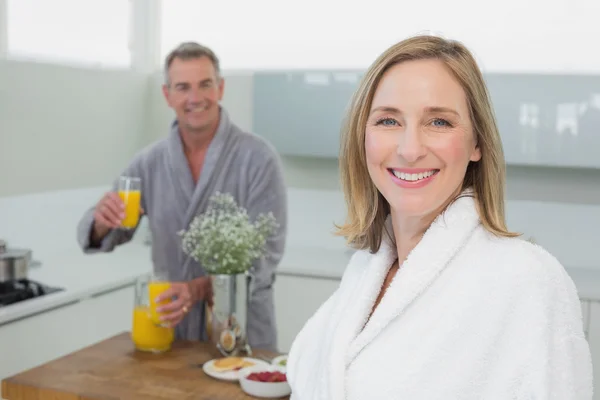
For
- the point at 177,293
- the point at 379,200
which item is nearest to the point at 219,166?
the point at 177,293

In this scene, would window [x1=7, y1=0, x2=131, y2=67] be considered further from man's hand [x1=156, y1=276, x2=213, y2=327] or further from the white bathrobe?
the white bathrobe

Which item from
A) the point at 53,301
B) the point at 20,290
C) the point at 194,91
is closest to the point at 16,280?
the point at 20,290

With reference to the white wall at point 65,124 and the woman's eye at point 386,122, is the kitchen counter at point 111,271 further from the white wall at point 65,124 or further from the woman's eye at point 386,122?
the woman's eye at point 386,122

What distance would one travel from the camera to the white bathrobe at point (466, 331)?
1048 millimetres

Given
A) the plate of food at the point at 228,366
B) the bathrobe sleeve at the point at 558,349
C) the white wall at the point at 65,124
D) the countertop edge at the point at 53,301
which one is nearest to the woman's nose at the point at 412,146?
the bathrobe sleeve at the point at 558,349

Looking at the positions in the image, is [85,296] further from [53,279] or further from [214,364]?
[214,364]

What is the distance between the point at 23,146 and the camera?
129 inches

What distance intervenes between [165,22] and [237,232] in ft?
8.83

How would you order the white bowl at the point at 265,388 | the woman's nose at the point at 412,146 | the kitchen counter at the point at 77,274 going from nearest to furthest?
1. the woman's nose at the point at 412,146
2. the white bowl at the point at 265,388
3. the kitchen counter at the point at 77,274

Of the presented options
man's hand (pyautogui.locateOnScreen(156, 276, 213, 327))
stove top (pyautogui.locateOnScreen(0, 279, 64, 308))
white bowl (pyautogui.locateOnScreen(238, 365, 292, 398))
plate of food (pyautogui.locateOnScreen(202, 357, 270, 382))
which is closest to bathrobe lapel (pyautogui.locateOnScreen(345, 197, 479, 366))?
white bowl (pyautogui.locateOnScreen(238, 365, 292, 398))

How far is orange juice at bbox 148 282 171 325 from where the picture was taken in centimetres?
207

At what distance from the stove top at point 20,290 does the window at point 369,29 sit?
68.8 inches

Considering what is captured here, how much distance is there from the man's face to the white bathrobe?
143cm

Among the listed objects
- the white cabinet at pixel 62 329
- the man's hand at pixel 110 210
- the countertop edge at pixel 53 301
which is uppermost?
the man's hand at pixel 110 210
